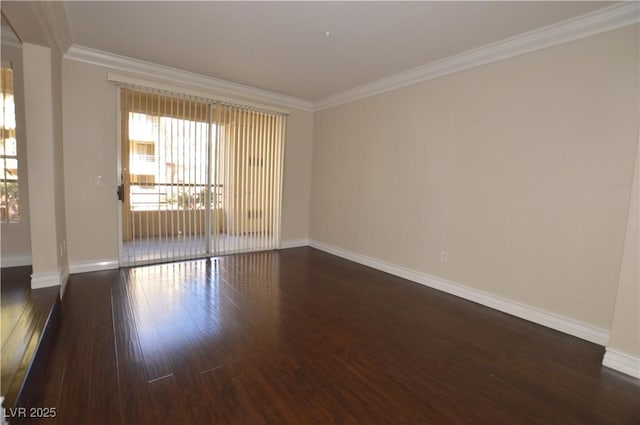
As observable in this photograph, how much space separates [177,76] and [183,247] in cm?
242

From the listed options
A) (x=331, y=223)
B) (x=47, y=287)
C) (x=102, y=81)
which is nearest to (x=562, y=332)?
(x=331, y=223)

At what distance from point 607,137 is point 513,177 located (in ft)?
2.37

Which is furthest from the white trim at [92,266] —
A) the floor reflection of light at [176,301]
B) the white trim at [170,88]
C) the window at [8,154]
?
the white trim at [170,88]

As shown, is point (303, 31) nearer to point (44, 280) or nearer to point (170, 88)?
point (170, 88)

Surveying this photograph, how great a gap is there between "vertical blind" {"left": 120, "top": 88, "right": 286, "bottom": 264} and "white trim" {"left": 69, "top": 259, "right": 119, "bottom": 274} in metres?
0.14

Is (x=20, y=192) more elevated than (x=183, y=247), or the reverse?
(x=20, y=192)

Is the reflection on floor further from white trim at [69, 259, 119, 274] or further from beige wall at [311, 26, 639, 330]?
beige wall at [311, 26, 639, 330]

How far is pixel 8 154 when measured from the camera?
3.47 metres

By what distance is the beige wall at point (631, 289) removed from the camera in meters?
2.06

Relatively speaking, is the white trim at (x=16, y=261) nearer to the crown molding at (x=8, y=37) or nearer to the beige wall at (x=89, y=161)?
the beige wall at (x=89, y=161)

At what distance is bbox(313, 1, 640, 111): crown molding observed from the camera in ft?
7.55

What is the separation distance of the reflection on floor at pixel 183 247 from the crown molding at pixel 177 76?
2.18 metres

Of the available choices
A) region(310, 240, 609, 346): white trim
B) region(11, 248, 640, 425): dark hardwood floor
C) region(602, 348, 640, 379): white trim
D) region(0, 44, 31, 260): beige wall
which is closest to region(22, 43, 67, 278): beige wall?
region(11, 248, 640, 425): dark hardwood floor

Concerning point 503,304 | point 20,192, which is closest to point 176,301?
point 20,192
